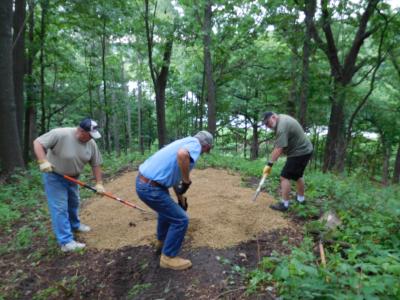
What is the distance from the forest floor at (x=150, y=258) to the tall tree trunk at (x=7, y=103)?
3.35m

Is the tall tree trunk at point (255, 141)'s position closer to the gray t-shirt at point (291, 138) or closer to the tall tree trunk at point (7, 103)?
the tall tree trunk at point (7, 103)

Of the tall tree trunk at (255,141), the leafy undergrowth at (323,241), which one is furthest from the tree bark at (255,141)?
the leafy undergrowth at (323,241)

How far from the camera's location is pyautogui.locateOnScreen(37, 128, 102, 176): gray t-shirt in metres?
4.14

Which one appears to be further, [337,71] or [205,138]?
[337,71]

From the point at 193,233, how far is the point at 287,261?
157 centimetres

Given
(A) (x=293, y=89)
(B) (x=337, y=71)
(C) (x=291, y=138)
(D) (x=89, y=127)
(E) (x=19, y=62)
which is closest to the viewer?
(D) (x=89, y=127)

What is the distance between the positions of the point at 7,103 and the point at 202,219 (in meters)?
5.78

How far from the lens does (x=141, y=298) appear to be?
3285 millimetres

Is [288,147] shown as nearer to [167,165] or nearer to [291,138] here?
[291,138]

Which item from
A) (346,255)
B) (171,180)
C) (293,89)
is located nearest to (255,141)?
(293,89)

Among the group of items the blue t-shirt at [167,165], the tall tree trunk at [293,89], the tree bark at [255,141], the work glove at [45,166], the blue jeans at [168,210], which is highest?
the tall tree trunk at [293,89]

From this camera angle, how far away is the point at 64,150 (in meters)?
4.23

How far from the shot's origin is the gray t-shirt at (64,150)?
414cm

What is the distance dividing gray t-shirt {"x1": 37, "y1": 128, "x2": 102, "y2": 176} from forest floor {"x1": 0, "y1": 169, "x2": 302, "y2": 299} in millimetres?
1153
